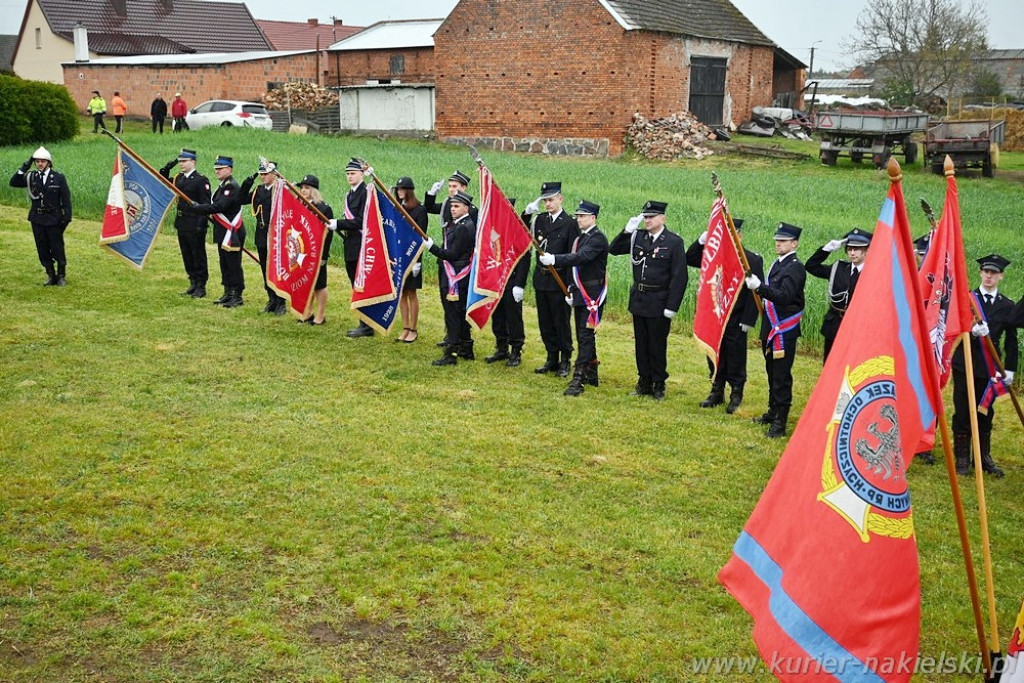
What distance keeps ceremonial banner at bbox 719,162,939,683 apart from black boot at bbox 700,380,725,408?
5.96 meters

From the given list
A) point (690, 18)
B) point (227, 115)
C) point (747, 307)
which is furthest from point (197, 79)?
point (747, 307)

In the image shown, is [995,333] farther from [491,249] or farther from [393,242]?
[393,242]

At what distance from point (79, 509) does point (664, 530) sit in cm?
393

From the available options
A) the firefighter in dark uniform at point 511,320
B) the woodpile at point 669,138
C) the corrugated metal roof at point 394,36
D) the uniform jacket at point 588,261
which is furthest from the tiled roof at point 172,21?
the uniform jacket at point 588,261

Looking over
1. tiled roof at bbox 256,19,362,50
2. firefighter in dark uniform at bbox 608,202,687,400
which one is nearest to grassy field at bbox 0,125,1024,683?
firefighter in dark uniform at bbox 608,202,687,400

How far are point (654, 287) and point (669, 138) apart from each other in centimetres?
2579

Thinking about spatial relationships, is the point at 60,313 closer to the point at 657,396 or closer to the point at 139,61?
the point at 657,396

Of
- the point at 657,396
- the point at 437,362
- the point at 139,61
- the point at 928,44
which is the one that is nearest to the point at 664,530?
the point at 657,396

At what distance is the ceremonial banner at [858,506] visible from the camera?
391cm

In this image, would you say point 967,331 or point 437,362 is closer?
point 967,331

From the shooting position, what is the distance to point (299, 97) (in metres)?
43.8

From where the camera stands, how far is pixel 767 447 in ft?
29.2

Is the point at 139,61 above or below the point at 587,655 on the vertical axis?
above

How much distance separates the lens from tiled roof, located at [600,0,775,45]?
1380 inches
